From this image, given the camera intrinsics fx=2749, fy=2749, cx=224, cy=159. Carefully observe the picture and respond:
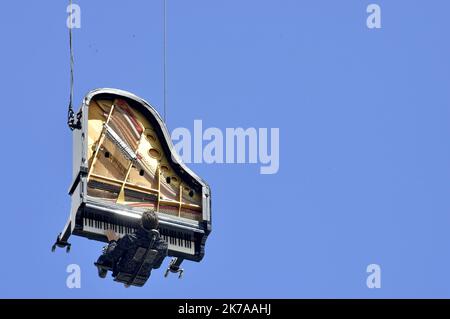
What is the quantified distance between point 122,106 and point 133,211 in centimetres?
689

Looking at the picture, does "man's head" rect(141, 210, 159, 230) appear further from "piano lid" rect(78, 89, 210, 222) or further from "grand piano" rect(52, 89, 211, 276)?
"piano lid" rect(78, 89, 210, 222)

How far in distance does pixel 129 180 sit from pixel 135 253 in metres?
6.16

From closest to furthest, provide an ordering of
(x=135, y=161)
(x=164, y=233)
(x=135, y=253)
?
(x=135, y=253) < (x=164, y=233) < (x=135, y=161)

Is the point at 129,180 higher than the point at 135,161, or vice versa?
the point at 135,161

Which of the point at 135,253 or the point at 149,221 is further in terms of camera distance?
the point at 149,221

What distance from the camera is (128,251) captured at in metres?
136

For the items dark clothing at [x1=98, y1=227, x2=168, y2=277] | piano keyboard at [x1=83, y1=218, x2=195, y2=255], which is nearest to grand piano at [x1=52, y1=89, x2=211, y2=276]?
piano keyboard at [x1=83, y1=218, x2=195, y2=255]

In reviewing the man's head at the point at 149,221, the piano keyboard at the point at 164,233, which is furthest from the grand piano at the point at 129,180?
the man's head at the point at 149,221

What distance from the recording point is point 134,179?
463ft

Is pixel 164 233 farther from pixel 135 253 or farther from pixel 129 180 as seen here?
pixel 135 253

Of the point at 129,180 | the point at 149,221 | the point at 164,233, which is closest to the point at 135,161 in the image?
the point at 129,180
